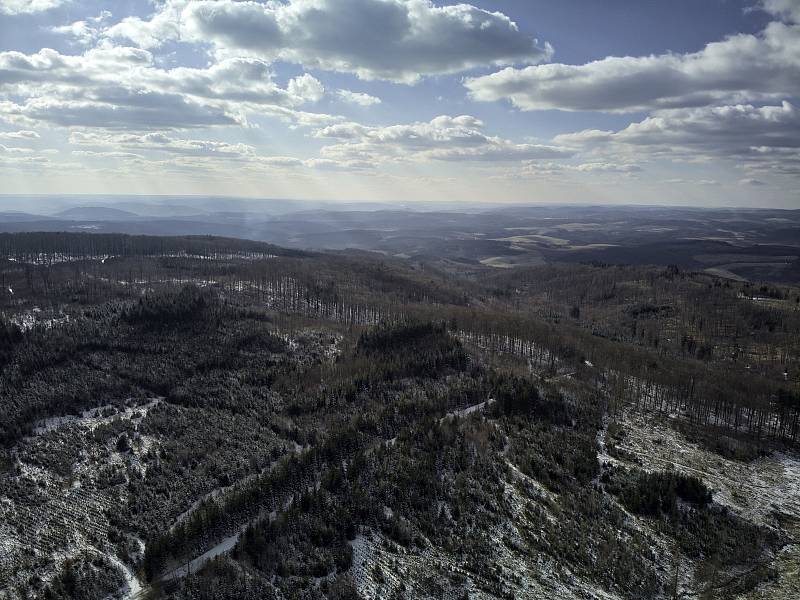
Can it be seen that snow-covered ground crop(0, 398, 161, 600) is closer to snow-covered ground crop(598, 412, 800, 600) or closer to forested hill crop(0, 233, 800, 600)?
forested hill crop(0, 233, 800, 600)

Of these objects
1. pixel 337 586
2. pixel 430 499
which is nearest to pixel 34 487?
pixel 337 586

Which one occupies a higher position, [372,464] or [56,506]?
[372,464]

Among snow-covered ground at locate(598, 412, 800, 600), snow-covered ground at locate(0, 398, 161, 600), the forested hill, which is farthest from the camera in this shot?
snow-covered ground at locate(598, 412, 800, 600)

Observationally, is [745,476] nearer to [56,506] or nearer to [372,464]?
[372,464]

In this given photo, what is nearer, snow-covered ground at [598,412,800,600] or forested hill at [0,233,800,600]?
forested hill at [0,233,800,600]

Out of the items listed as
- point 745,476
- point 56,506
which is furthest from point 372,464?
point 745,476

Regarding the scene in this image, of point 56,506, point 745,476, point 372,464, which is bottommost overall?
point 745,476

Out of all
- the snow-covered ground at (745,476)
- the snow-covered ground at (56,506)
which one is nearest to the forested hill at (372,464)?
the snow-covered ground at (56,506)

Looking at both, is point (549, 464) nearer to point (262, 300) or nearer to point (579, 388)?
point (579, 388)

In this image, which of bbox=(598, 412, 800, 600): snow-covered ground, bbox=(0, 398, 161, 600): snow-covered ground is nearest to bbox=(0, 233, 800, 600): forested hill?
bbox=(0, 398, 161, 600): snow-covered ground
